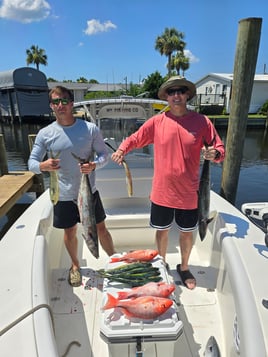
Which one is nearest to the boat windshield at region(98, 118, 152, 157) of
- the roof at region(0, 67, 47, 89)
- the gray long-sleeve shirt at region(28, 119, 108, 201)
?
the gray long-sleeve shirt at region(28, 119, 108, 201)

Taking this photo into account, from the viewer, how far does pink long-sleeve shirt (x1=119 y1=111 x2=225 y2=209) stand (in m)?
2.33

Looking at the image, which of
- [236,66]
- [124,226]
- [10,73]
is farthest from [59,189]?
[10,73]

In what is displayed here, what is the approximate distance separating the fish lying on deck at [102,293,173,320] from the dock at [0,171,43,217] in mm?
4351

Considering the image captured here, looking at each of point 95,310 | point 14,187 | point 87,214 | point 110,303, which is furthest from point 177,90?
point 14,187

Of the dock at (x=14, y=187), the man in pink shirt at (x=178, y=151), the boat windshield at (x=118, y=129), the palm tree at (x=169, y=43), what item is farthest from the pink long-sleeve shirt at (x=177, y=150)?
the palm tree at (x=169, y=43)

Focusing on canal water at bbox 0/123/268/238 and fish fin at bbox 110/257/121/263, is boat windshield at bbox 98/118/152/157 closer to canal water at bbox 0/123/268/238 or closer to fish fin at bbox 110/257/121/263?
fish fin at bbox 110/257/121/263

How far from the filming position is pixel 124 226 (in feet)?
11.5

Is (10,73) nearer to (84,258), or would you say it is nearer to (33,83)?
(33,83)

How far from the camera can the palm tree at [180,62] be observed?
136 feet

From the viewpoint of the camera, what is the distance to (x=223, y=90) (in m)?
30.7

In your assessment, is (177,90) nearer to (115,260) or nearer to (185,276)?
(115,260)

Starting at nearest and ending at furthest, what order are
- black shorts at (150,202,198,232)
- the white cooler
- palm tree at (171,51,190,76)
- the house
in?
the white cooler
black shorts at (150,202,198,232)
the house
palm tree at (171,51,190,76)

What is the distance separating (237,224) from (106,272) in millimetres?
1400

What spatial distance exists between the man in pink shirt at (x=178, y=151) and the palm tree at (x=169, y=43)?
4285 centimetres
